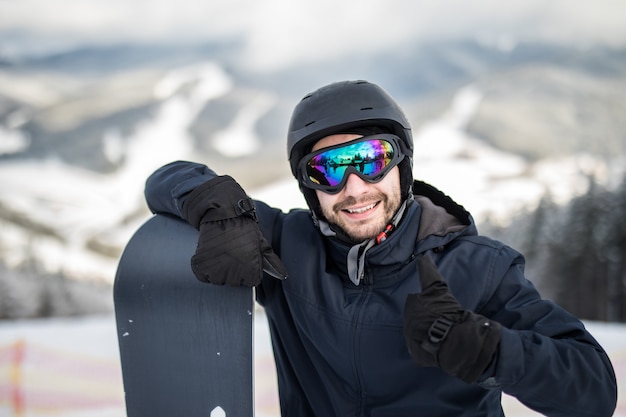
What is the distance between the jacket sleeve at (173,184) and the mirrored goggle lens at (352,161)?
1.20 feet

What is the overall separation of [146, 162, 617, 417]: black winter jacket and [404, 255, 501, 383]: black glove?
1.8 inches

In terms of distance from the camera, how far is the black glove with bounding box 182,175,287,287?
1.59 metres

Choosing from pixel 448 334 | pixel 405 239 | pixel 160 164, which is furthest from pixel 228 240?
pixel 160 164

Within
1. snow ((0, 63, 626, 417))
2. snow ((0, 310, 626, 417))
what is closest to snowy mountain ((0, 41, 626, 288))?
snow ((0, 63, 626, 417))

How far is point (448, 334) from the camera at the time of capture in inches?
48.0

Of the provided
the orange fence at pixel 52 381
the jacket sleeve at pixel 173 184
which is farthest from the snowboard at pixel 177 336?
the orange fence at pixel 52 381

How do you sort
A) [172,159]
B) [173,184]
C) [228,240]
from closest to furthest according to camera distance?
[228,240], [173,184], [172,159]

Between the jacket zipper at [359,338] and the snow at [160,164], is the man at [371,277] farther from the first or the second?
the snow at [160,164]

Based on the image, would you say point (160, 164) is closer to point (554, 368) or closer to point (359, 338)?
point (359, 338)

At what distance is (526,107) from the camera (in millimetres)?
36656

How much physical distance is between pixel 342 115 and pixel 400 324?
686 millimetres

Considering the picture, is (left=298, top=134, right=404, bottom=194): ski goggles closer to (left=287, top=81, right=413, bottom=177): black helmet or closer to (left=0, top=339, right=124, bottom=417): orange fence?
(left=287, top=81, right=413, bottom=177): black helmet

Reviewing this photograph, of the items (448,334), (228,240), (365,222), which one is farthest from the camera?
(365,222)

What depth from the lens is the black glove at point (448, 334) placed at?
47.4 inches
